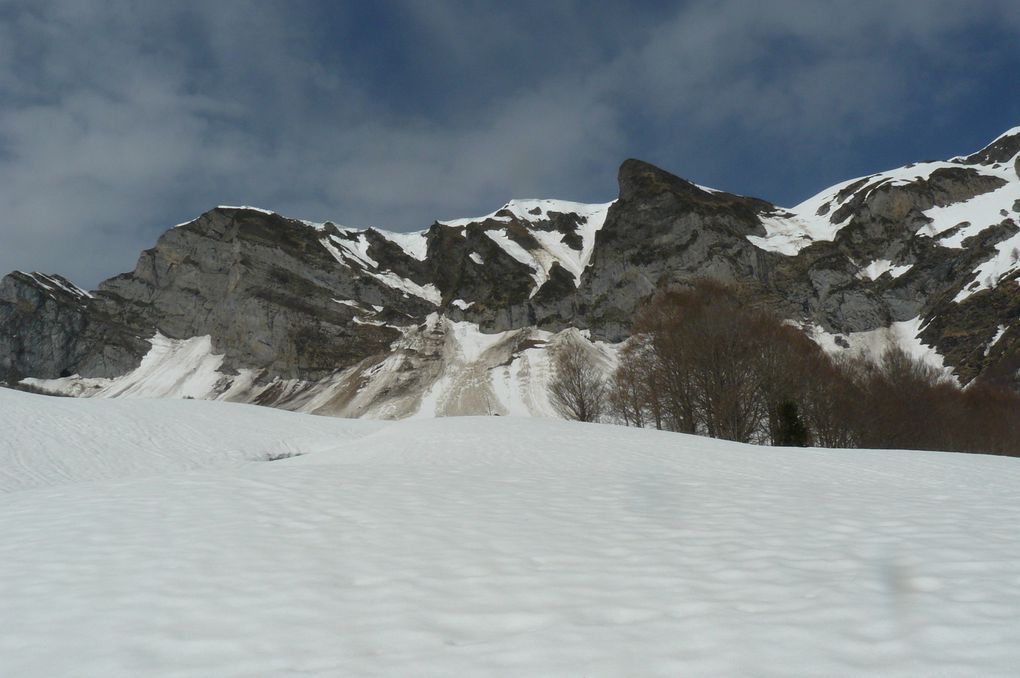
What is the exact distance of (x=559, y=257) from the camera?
603 ft

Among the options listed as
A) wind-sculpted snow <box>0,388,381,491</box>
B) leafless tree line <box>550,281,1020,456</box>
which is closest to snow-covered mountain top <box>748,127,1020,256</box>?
leafless tree line <box>550,281,1020,456</box>

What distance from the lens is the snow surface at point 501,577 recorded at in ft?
11.1

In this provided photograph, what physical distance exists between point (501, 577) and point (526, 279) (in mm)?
163211

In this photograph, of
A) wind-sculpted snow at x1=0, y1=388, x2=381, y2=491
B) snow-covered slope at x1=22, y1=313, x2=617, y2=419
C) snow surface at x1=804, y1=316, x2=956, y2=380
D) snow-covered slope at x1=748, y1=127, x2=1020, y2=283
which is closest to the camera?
wind-sculpted snow at x1=0, y1=388, x2=381, y2=491

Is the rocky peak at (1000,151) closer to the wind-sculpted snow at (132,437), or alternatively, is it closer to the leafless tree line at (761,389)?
the leafless tree line at (761,389)

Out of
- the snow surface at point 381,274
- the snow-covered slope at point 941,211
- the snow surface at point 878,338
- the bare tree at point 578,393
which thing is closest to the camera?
the bare tree at point 578,393

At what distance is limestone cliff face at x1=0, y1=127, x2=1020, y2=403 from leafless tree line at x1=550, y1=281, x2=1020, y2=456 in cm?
7497

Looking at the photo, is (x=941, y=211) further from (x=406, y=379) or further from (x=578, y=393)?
(x=578, y=393)

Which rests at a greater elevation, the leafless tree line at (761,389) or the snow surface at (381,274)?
the snow surface at (381,274)

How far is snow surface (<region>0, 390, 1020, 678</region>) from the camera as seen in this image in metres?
3.38

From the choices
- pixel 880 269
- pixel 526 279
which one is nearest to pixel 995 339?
pixel 880 269

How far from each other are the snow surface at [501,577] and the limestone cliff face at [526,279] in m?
112

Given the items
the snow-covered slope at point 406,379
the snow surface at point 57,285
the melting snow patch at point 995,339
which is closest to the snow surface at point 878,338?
the melting snow patch at point 995,339

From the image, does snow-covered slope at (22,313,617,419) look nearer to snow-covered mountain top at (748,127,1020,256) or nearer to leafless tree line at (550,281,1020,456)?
snow-covered mountain top at (748,127,1020,256)
